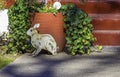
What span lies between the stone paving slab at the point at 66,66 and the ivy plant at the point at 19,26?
0.81 ft

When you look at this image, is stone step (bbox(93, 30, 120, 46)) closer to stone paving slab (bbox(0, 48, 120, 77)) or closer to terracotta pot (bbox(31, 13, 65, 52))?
stone paving slab (bbox(0, 48, 120, 77))

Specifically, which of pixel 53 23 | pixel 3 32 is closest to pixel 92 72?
pixel 53 23

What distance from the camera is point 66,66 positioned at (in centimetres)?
985

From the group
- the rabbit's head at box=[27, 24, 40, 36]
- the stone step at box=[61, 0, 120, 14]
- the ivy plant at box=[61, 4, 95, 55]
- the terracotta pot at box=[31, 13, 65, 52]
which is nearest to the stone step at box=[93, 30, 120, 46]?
the stone step at box=[61, 0, 120, 14]

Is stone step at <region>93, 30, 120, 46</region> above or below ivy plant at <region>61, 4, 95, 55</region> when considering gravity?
below

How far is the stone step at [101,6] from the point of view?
12.4 metres

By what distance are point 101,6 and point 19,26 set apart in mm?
2266

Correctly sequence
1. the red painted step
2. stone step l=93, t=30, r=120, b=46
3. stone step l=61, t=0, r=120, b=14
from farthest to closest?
stone step l=61, t=0, r=120, b=14, the red painted step, stone step l=93, t=30, r=120, b=46

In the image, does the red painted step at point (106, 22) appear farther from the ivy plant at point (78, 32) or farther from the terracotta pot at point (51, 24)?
the terracotta pot at point (51, 24)

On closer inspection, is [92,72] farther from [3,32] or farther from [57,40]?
[3,32]

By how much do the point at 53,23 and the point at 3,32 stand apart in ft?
6.11

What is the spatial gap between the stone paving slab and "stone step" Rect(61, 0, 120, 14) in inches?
52.5

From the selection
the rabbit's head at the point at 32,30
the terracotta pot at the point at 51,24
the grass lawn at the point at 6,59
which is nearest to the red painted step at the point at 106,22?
the terracotta pot at the point at 51,24

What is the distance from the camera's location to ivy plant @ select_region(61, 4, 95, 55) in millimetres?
10844
